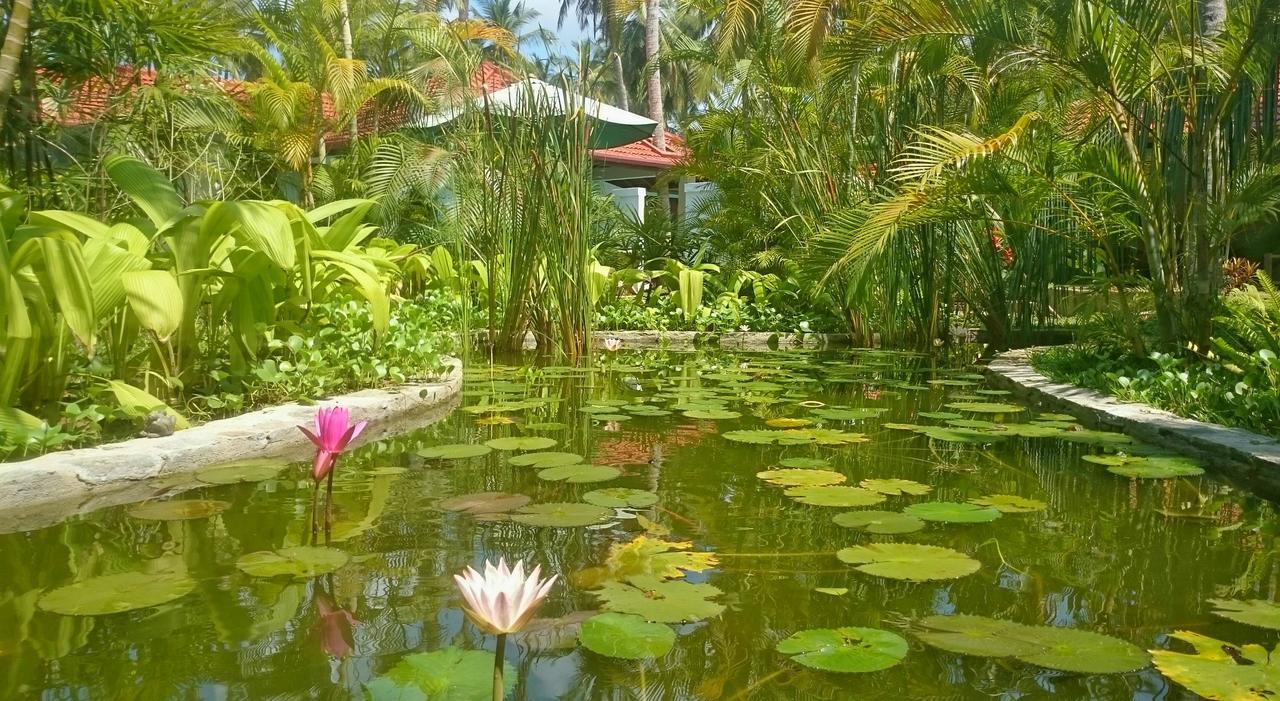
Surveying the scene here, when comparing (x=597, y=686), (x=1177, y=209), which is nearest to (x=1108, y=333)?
(x=1177, y=209)

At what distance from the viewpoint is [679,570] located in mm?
1697

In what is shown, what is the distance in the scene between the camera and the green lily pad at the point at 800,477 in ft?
7.77

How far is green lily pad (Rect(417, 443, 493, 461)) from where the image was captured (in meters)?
2.71

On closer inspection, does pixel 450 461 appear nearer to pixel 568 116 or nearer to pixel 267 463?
pixel 267 463

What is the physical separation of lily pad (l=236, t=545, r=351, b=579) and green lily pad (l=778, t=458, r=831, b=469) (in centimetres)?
131

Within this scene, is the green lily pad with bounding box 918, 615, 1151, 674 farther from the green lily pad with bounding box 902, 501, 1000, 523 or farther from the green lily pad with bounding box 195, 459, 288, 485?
the green lily pad with bounding box 195, 459, 288, 485

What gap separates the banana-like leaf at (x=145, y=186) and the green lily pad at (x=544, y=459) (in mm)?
1344

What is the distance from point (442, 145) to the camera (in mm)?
8070

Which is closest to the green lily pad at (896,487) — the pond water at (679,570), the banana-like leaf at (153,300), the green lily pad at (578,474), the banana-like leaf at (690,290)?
the pond water at (679,570)

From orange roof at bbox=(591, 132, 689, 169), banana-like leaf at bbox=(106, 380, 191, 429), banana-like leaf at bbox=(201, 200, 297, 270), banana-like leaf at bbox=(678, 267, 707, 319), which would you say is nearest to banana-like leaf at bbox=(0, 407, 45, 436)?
banana-like leaf at bbox=(106, 380, 191, 429)

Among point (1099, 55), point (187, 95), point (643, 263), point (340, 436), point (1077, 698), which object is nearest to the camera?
point (1077, 698)

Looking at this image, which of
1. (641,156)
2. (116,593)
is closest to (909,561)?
(116,593)

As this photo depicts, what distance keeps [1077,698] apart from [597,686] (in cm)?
64

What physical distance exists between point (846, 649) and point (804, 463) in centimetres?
133
